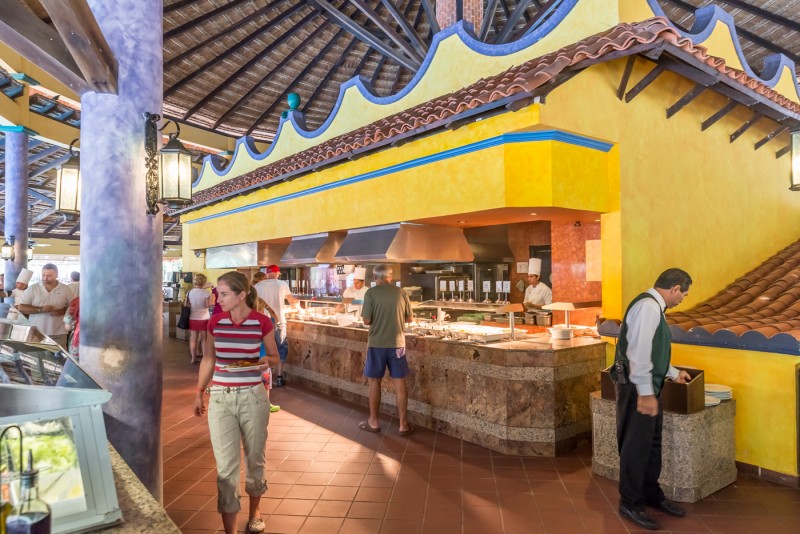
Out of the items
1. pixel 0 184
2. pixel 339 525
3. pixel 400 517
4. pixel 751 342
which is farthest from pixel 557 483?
pixel 0 184

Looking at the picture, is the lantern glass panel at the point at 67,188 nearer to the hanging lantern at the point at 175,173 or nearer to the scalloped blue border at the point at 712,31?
the hanging lantern at the point at 175,173

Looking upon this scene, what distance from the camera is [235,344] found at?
141 inches

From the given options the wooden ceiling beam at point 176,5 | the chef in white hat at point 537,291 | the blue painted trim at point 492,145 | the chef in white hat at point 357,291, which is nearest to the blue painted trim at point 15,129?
the wooden ceiling beam at point 176,5

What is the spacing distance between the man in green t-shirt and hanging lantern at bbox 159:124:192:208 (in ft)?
7.67

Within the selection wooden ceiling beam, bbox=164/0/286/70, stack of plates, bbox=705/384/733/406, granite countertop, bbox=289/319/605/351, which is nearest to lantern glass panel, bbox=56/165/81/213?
granite countertop, bbox=289/319/605/351

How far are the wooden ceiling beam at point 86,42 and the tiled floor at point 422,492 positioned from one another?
129 inches

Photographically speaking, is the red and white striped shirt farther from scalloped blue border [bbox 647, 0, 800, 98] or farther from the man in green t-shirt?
scalloped blue border [bbox 647, 0, 800, 98]

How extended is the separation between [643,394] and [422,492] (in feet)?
6.64

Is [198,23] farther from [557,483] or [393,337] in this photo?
[557,483]

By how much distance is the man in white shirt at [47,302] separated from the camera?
23.7ft

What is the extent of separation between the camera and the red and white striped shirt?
3.53 metres

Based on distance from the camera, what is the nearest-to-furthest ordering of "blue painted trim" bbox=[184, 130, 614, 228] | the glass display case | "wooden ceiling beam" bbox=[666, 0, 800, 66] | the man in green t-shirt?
the glass display case
"blue painted trim" bbox=[184, 130, 614, 228]
the man in green t-shirt
"wooden ceiling beam" bbox=[666, 0, 800, 66]

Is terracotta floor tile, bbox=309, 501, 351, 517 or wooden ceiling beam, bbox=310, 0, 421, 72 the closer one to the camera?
terracotta floor tile, bbox=309, 501, 351, 517

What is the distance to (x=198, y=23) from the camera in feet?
36.9
